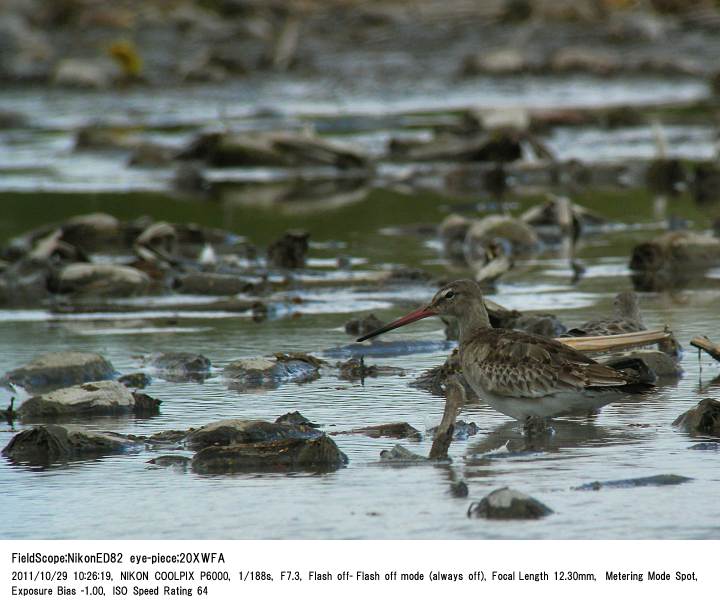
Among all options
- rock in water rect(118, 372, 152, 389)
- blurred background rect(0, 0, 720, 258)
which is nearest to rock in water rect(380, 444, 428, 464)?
rock in water rect(118, 372, 152, 389)

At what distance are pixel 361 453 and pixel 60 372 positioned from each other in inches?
105

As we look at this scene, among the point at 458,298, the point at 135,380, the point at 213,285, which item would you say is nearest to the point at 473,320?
the point at 458,298

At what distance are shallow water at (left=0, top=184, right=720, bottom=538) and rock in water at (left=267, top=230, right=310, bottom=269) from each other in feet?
3.54

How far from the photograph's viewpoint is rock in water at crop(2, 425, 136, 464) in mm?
7492

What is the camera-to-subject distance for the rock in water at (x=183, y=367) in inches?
372

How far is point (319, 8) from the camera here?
Result: 44.4 meters

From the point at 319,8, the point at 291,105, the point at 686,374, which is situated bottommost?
the point at 686,374

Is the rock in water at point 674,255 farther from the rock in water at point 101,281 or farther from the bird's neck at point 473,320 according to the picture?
the bird's neck at point 473,320

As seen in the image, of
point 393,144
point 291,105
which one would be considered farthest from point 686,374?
point 291,105

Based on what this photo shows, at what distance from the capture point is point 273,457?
7207 millimetres

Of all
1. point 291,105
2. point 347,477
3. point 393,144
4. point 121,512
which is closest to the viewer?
point 121,512

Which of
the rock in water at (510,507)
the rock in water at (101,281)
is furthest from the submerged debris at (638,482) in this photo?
→ the rock in water at (101,281)

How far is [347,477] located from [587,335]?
9.01ft
